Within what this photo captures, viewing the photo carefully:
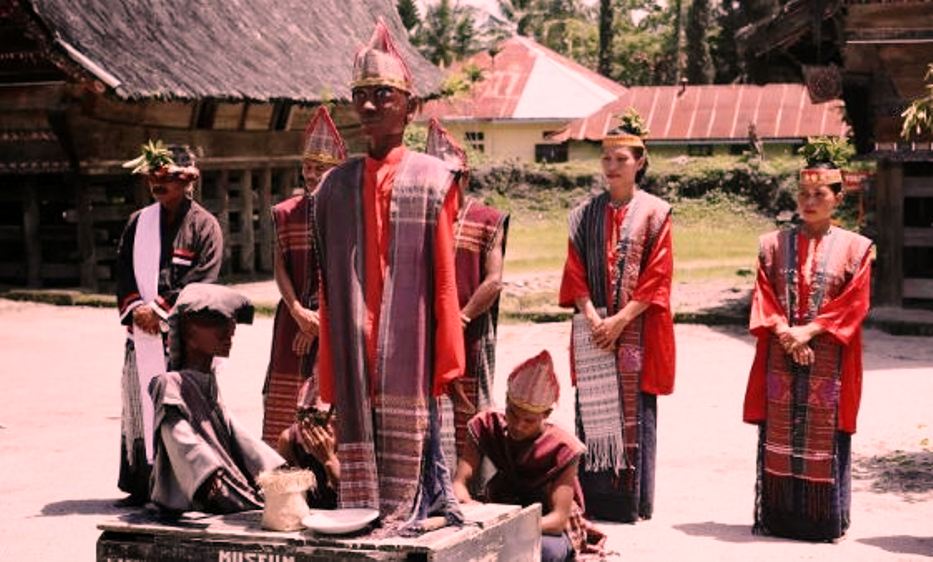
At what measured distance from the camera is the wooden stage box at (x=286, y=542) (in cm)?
539

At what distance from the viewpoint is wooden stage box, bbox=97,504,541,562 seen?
539 cm

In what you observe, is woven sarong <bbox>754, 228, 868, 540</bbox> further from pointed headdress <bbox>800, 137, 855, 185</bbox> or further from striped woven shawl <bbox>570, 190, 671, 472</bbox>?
striped woven shawl <bbox>570, 190, 671, 472</bbox>

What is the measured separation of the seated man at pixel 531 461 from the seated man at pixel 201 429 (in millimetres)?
908

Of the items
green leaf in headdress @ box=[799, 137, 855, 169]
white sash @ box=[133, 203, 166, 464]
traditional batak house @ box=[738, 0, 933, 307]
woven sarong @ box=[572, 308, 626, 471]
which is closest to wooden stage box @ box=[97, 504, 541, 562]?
woven sarong @ box=[572, 308, 626, 471]

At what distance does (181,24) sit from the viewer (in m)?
20.7

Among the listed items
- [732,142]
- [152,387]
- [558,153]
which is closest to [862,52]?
[152,387]

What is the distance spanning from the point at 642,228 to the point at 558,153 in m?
42.5

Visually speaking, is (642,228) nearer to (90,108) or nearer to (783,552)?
(783,552)

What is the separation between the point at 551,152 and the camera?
5162cm

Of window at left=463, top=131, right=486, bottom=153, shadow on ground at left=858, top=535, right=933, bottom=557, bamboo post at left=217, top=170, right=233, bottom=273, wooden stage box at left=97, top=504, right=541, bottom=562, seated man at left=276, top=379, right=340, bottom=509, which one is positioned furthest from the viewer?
window at left=463, top=131, right=486, bottom=153

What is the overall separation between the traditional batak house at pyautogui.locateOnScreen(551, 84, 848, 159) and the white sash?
35011mm

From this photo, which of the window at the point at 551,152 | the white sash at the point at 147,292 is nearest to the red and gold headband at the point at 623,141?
the white sash at the point at 147,292

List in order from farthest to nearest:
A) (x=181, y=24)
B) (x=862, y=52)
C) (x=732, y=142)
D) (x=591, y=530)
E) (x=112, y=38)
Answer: (x=732, y=142), (x=181, y=24), (x=112, y=38), (x=862, y=52), (x=591, y=530)

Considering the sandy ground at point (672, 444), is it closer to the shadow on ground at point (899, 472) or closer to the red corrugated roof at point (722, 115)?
the shadow on ground at point (899, 472)
